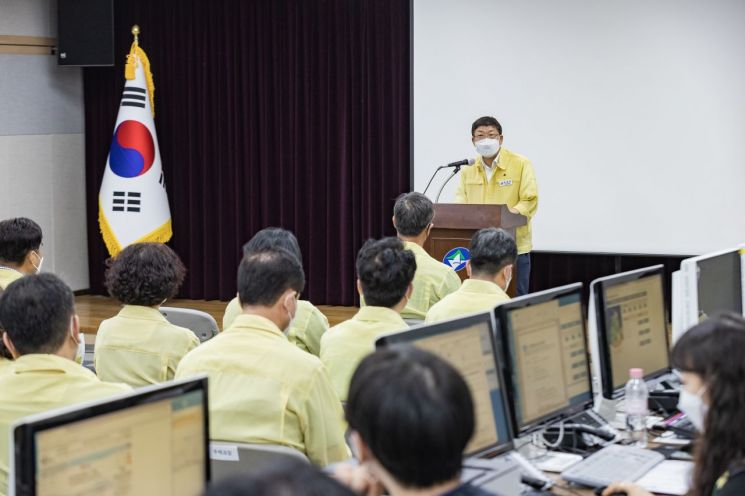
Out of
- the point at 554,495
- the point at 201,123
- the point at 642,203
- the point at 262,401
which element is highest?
the point at 201,123

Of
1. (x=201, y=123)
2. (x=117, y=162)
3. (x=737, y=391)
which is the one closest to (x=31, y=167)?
(x=117, y=162)

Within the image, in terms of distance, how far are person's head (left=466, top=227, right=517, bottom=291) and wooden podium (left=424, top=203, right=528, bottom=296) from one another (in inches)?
91.5

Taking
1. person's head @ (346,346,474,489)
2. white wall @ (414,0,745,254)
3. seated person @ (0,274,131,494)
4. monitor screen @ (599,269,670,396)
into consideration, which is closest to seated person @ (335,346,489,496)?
person's head @ (346,346,474,489)

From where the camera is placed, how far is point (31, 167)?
9.45 meters

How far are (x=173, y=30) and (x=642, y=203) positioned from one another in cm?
434

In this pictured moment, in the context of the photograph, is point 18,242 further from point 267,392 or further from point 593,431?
→ point 593,431

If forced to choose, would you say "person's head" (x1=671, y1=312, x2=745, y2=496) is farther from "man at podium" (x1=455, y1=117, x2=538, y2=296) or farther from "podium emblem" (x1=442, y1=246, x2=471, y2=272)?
"man at podium" (x1=455, y1=117, x2=538, y2=296)

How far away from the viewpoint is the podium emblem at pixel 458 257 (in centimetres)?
636

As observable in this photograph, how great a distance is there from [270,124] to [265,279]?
6565mm

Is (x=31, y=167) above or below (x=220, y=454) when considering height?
above

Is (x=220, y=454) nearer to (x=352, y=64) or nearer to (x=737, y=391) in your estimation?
(x=737, y=391)

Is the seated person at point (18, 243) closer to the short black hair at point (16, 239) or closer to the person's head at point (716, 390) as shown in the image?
the short black hair at point (16, 239)

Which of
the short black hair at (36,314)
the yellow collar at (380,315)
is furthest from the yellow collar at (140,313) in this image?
the short black hair at (36,314)

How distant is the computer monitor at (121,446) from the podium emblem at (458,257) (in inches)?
174
